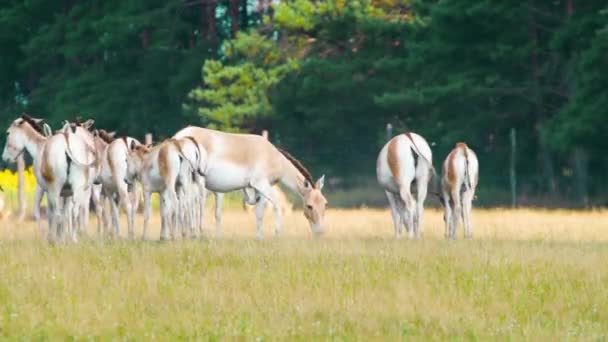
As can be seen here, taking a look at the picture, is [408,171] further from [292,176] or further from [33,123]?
[33,123]

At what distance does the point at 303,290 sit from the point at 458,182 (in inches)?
329

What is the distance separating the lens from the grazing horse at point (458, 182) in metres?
23.4

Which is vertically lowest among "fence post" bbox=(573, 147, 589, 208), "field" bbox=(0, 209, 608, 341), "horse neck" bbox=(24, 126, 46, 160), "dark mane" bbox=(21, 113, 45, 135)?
"field" bbox=(0, 209, 608, 341)

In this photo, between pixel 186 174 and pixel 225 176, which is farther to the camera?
pixel 225 176

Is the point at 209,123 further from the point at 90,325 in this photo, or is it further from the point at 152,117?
the point at 90,325

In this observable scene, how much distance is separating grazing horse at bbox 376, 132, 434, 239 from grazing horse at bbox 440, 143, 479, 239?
2.21 feet

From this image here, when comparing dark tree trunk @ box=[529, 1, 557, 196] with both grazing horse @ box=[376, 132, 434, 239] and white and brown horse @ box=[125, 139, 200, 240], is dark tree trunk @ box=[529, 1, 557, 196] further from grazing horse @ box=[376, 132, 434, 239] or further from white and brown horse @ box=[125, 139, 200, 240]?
white and brown horse @ box=[125, 139, 200, 240]

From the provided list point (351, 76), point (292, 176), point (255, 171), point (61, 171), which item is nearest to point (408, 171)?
point (292, 176)

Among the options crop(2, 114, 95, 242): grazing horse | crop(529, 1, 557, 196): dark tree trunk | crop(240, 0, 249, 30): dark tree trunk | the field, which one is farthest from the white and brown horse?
crop(240, 0, 249, 30): dark tree trunk

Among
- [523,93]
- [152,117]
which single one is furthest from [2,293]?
[152,117]

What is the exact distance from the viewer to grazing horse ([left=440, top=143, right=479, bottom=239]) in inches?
922

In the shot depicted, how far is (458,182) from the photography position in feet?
76.9

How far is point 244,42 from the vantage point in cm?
4747

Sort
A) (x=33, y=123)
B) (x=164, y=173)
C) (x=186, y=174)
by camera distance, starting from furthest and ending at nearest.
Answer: (x=33, y=123) → (x=186, y=174) → (x=164, y=173)
